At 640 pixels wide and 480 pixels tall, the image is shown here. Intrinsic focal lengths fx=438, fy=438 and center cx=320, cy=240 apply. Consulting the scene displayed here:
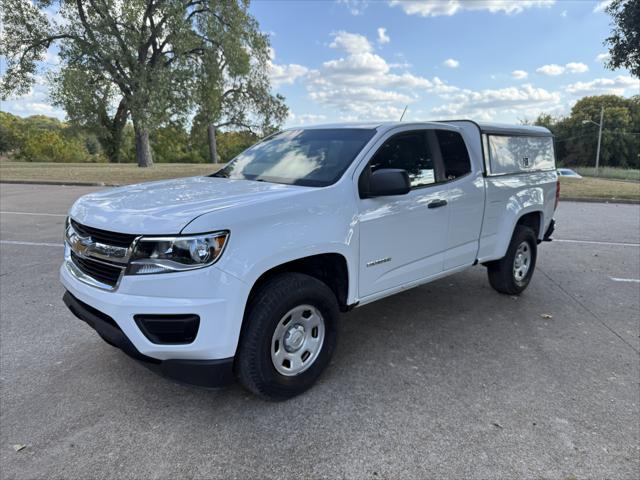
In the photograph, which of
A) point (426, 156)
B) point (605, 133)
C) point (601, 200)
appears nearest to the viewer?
point (426, 156)

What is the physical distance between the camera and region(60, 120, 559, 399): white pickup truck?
2.43 metres

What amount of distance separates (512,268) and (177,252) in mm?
3835

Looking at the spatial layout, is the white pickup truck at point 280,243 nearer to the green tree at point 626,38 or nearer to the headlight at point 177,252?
the headlight at point 177,252

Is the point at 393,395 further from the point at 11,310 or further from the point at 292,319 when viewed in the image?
the point at 11,310

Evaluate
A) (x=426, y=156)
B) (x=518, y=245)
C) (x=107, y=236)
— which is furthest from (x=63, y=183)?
(x=518, y=245)

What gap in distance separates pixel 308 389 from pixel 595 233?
8.18 metres

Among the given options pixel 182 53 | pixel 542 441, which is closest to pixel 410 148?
pixel 542 441

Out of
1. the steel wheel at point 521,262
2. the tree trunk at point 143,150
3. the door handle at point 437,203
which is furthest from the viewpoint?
the tree trunk at point 143,150

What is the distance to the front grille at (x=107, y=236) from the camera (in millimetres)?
2470

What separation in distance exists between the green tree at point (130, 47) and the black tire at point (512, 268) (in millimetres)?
21000

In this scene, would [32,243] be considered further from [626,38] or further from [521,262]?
[626,38]

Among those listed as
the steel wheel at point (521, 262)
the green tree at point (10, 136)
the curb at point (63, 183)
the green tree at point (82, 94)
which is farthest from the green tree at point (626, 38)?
the green tree at point (10, 136)

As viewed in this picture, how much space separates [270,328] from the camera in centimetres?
267

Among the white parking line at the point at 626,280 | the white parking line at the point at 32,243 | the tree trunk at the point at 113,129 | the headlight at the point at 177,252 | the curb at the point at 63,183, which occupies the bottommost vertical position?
the white parking line at the point at 626,280
